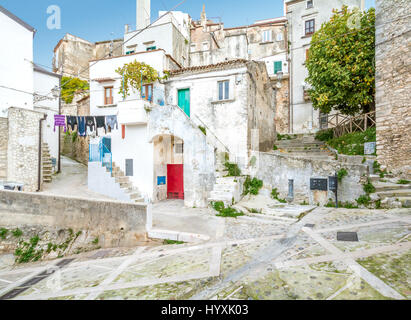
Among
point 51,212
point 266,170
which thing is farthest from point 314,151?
point 51,212

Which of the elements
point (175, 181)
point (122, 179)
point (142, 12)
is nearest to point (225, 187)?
point (175, 181)

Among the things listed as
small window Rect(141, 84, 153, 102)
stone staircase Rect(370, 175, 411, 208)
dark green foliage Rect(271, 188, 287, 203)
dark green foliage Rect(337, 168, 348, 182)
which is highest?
small window Rect(141, 84, 153, 102)

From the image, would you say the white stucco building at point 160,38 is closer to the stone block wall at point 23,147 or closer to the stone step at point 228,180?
the stone block wall at point 23,147

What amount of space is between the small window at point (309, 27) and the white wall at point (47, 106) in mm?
23065

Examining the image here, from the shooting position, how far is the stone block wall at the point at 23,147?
11.3 m

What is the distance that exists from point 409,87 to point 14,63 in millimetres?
19269

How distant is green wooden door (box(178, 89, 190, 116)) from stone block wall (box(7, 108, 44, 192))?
7.86m

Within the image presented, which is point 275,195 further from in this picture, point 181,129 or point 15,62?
point 15,62

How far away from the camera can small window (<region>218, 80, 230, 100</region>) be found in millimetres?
11741

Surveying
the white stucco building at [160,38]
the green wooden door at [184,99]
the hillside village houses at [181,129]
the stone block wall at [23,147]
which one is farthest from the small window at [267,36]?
the stone block wall at [23,147]

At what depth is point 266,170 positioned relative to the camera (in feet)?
34.9

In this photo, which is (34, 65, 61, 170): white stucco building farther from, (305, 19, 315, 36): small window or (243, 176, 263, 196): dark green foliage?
(305, 19, 315, 36): small window

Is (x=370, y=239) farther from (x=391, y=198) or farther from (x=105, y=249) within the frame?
(x=105, y=249)

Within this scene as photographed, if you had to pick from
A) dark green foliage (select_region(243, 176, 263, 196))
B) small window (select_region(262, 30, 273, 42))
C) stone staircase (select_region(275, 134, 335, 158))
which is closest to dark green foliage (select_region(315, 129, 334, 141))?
stone staircase (select_region(275, 134, 335, 158))
